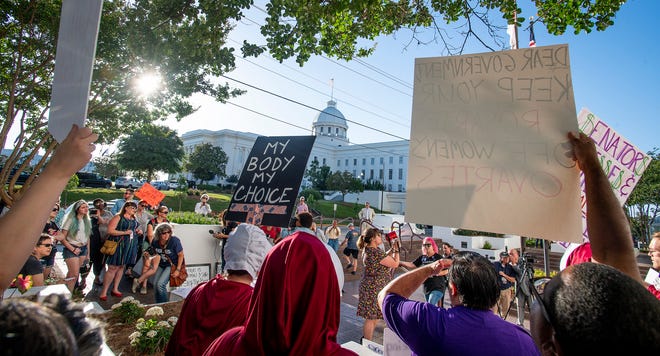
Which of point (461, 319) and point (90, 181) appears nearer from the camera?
point (461, 319)

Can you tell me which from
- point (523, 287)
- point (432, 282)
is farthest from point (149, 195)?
point (523, 287)

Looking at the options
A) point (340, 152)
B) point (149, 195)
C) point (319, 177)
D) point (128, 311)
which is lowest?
point (128, 311)

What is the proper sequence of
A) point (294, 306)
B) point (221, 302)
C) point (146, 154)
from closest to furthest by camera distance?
point (294, 306) < point (221, 302) < point (146, 154)

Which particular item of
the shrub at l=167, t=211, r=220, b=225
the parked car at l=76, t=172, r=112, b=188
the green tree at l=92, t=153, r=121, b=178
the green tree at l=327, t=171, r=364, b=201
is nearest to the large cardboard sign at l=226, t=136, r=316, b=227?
the shrub at l=167, t=211, r=220, b=225

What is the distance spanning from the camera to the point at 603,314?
2.71 ft

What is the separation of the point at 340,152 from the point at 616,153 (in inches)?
3874

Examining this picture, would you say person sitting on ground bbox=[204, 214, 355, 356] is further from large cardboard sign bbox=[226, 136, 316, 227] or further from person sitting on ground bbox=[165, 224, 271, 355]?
large cardboard sign bbox=[226, 136, 316, 227]

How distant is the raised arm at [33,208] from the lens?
3.48 feet

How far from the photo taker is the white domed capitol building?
8264 centimetres

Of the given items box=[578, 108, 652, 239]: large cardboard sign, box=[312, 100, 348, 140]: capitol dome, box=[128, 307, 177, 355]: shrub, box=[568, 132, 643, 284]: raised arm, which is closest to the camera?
box=[568, 132, 643, 284]: raised arm

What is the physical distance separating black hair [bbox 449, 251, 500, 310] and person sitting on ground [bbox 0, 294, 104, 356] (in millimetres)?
1745

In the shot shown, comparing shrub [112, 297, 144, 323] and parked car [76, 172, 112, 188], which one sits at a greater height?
parked car [76, 172, 112, 188]

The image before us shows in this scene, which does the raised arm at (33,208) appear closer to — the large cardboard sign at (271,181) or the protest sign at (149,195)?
the large cardboard sign at (271,181)

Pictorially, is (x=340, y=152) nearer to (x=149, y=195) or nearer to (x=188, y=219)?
(x=149, y=195)
